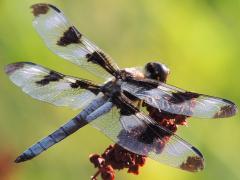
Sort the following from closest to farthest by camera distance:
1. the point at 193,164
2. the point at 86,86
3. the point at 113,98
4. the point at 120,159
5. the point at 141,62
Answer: the point at 120,159, the point at 193,164, the point at 113,98, the point at 86,86, the point at 141,62

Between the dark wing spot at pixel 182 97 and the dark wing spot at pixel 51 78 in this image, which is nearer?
the dark wing spot at pixel 182 97

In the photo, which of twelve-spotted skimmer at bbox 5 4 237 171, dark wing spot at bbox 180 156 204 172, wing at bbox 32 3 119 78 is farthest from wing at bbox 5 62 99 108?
dark wing spot at bbox 180 156 204 172

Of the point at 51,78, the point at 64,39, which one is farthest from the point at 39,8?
the point at 51,78

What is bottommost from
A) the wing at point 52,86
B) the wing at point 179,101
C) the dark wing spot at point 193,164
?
the wing at point 52,86

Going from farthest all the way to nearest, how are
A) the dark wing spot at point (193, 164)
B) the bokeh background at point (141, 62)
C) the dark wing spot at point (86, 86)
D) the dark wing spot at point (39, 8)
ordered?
the bokeh background at point (141, 62)
the dark wing spot at point (39, 8)
the dark wing spot at point (86, 86)
the dark wing spot at point (193, 164)

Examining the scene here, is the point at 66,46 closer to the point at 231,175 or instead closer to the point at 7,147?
the point at 7,147

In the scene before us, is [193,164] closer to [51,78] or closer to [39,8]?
[51,78]

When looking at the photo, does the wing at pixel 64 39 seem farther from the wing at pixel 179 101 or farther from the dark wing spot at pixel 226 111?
the dark wing spot at pixel 226 111

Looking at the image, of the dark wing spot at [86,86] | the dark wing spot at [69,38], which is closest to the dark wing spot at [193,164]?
the dark wing spot at [86,86]
